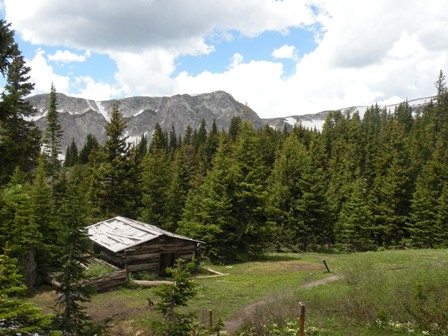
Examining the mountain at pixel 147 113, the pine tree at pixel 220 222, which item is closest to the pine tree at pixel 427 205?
the pine tree at pixel 220 222

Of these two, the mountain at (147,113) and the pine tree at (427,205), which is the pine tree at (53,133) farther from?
the mountain at (147,113)

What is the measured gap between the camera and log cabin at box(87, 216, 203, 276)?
24.3 meters

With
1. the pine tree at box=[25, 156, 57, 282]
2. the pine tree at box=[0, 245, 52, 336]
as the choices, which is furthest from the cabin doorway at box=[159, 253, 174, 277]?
the pine tree at box=[0, 245, 52, 336]

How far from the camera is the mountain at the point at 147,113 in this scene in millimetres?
172125

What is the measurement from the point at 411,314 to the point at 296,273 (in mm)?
13054

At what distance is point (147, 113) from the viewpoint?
187 meters

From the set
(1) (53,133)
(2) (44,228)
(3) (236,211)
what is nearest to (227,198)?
(3) (236,211)

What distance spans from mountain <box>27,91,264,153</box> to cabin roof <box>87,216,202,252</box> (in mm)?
140923

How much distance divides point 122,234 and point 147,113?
166334mm

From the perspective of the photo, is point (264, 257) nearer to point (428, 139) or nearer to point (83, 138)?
point (428, 139)

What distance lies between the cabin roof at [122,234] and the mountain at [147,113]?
140923 millimetres

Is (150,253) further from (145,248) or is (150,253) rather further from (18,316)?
(18,316)

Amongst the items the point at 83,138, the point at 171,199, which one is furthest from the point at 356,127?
the point at 83,138

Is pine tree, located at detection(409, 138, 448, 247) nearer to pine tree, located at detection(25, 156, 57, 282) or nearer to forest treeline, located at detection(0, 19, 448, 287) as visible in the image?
forest treeline, located at detection(0, 19, 448, 287)
